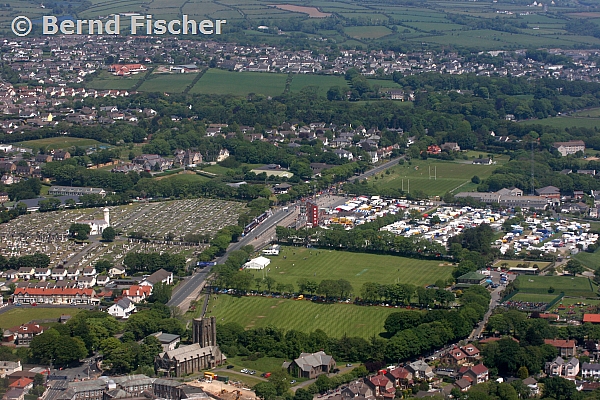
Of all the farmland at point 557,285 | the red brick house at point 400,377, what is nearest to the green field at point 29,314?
the red brick house at point 400,377

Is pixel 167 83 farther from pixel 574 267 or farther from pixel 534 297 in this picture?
pixel 534 297

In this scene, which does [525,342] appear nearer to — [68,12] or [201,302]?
[201,302]

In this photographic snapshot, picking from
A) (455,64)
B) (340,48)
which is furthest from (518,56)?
(340,48)

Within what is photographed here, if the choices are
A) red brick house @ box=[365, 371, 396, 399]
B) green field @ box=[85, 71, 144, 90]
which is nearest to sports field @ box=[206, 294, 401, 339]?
red brick house @ box=[365, 371, 396, 399]

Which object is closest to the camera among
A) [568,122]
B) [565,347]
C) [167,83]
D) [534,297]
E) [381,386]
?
[381,386]

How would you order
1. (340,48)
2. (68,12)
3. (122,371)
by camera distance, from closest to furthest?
1. (122,371)
2. (340,48)
3. (68,12)

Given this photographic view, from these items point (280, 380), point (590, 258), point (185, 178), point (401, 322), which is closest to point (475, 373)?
point (401, 322)

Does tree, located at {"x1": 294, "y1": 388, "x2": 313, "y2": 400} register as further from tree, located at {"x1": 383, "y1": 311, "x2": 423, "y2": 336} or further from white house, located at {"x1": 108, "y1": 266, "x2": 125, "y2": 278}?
white house, located at {"x1": 108, "y1": 266, "x2": 125, "y2": 278}
